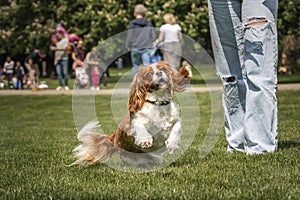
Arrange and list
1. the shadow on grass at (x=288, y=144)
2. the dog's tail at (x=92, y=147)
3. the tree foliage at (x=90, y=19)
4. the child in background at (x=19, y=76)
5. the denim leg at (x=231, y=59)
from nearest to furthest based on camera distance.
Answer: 1. the dog's tail at (x=92, y=147)
2. the denim leg at (x=231, y=59)
3. the shadow on grass at (x=288, y=144)
4. the tree foliage at (x=90, y=19)
5. the child in background at (x=19, y=76)

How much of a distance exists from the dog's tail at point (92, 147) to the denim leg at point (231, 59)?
136cm

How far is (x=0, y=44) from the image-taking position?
122 ft

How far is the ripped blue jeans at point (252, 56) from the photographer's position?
19.6 feet

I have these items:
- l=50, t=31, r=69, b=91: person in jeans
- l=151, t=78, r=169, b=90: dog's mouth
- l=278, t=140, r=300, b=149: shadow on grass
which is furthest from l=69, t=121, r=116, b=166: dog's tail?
l=50, t=31, r=69, b=91: person in jeans

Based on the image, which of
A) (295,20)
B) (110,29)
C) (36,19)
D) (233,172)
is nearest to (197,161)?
(233,172)

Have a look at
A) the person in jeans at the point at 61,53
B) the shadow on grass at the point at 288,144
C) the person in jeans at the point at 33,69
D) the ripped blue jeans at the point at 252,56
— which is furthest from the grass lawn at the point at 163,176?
the person in jeans at the point at 33,69

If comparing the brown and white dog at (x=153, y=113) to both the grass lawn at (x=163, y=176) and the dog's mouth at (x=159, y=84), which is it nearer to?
the dog's mouth at (x=159, y=84)

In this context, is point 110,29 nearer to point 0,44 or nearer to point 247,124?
point 0,44

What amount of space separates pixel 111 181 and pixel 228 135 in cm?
207

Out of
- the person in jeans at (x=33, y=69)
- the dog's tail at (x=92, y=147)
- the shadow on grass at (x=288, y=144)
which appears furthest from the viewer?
the person in jeans at (x=33, y=69)

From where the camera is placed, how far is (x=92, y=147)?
591 cm

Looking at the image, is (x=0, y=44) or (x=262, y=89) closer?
(x=262, y=89)

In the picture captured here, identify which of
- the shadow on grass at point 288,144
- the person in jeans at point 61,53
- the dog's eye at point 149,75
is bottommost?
the person in jeans at point 61,53

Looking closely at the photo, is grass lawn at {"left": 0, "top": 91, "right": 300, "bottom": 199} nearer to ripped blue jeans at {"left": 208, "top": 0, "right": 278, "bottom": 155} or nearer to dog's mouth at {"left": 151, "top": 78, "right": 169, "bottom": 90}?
ripped blue jeans at {"left": 208, "top": 0, "right": 278, "bottom": 155}
